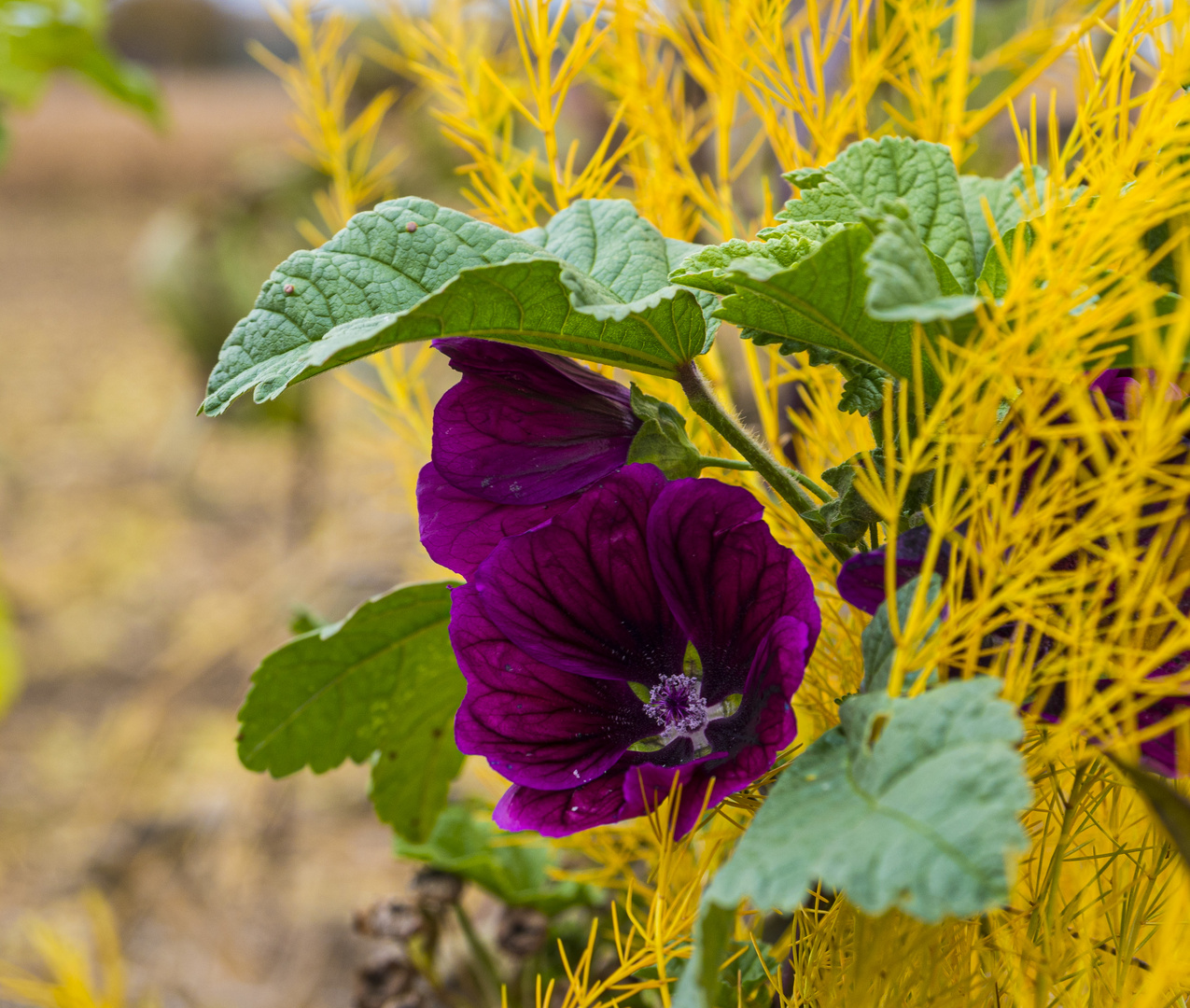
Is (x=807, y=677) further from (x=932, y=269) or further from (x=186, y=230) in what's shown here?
(x=186, y=230)

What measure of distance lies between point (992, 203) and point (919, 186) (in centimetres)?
3

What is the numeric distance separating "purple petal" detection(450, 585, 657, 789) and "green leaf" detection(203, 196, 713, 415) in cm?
5

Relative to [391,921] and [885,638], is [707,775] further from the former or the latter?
[391,921]

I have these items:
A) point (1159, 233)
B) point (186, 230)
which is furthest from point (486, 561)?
point (186, 230)

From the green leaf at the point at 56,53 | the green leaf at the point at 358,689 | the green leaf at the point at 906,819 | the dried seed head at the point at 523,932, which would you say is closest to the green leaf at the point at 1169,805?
the green leaf at the point at 906,819

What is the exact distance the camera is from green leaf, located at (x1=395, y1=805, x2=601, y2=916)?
1.20ft

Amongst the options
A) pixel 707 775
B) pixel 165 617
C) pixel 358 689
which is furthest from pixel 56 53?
pixel 165 617

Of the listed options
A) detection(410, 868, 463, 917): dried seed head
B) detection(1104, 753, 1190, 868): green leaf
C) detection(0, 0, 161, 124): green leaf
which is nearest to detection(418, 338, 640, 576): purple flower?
detection(1104, 753, 1190, 868): green leaf

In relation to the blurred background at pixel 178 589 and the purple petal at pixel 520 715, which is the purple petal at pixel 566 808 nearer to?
the purple petal at pixel 520 715

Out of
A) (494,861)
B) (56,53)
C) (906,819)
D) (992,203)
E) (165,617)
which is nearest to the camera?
(906,819)

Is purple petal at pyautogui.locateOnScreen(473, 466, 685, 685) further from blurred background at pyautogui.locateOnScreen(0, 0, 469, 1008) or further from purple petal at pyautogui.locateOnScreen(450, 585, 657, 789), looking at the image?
blurred background at pyautogui.locateOnScreen(0, 0, 469, 1008)

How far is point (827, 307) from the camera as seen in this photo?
163 millimetres

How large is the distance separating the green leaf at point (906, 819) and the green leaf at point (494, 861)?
0.67 feet

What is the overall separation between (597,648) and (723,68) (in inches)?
6.8
